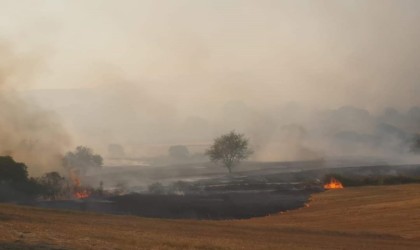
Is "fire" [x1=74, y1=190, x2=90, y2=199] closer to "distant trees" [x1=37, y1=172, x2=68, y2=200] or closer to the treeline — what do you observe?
the treeline

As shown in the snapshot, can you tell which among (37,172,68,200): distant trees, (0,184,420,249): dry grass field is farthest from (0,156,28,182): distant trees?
(0,184,420,249): dry grass field

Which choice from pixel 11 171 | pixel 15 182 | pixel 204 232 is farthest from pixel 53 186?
pixel 204 232

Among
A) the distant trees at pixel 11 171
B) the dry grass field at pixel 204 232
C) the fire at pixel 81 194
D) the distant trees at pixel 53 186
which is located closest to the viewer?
the dry grass field at pixel 204 232

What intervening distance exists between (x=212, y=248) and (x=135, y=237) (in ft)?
19.7

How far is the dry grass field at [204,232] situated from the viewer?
106ft

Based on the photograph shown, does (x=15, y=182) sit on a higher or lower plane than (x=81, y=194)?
higher

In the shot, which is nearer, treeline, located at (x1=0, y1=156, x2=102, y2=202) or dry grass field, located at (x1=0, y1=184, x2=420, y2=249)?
dry grass field, located at (x1=0, y1=184, x2=420, y2=249)

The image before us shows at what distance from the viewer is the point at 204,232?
4816 centimetres

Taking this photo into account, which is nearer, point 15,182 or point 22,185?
point 15,182

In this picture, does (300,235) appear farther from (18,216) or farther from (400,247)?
(18,216)

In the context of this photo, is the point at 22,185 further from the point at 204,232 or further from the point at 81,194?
the point at 204,232

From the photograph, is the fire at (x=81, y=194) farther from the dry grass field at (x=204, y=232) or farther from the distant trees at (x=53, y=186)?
the dry grass field at (x=204, y=232)

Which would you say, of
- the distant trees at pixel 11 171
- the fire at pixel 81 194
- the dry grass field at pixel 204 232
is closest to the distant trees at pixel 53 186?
the fire at pixel 81 194

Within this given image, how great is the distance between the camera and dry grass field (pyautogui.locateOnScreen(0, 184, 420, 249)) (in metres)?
32.4
